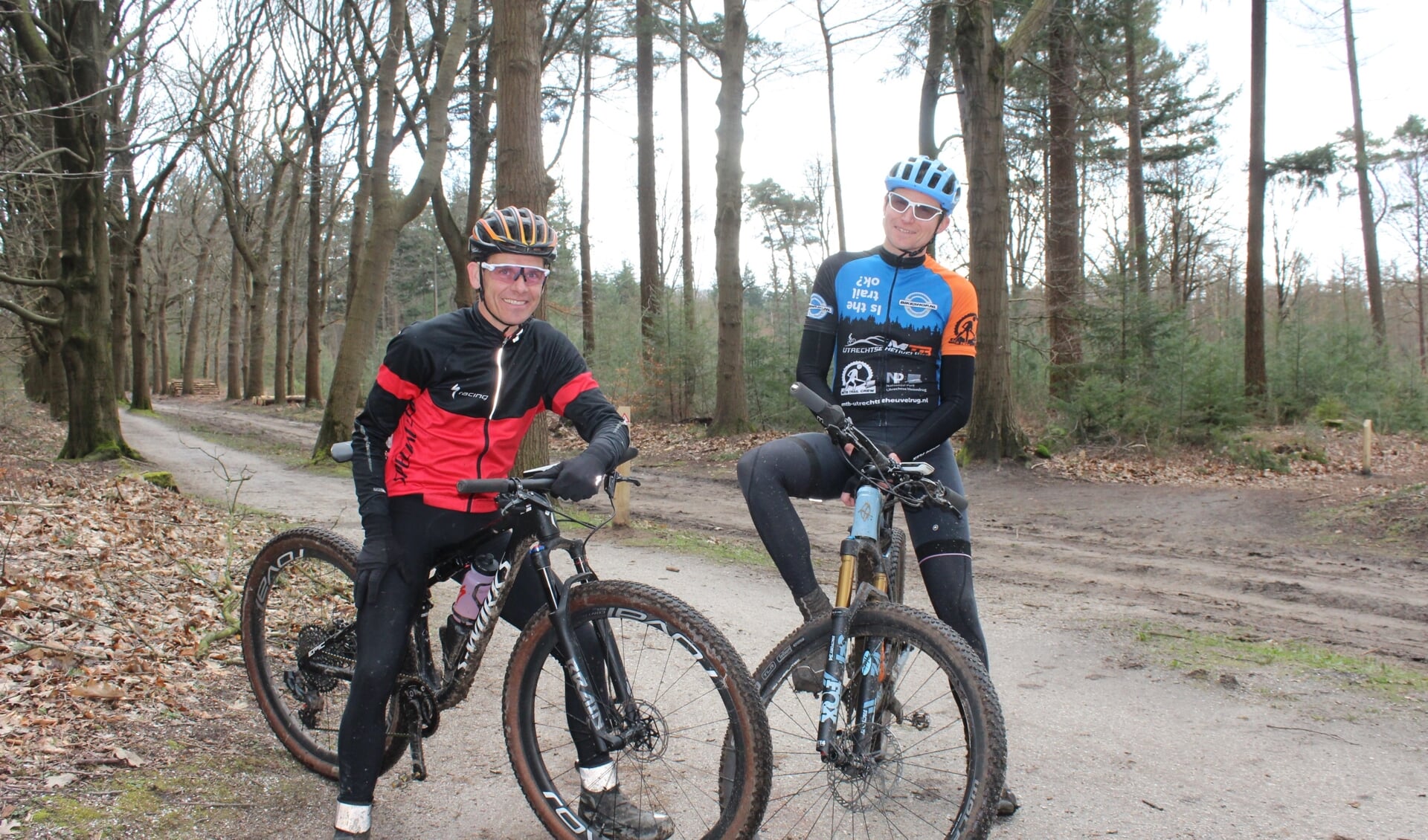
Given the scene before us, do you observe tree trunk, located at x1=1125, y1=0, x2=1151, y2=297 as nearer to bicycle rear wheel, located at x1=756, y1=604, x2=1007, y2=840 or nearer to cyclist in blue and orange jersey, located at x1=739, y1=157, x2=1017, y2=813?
cyclist in blue and orange jersey, located at x1=739, y1=157, x2=1017, y2=813

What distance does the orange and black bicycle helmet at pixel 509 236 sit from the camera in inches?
123

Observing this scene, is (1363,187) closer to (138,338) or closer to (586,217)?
(586,217)

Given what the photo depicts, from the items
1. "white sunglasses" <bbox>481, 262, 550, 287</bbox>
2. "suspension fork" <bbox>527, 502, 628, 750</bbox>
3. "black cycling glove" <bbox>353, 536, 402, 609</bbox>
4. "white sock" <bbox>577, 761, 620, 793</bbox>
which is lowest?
"white sock" <bbox>577, 761, 620, 793</bbox>

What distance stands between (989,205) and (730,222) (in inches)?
206

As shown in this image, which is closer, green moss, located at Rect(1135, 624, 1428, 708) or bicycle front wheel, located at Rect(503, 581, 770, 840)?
bicycle front wheel, located at Rect(503, 581, 770, 840)

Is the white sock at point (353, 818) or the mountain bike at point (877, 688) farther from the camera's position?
the white sock at point (353, 818)

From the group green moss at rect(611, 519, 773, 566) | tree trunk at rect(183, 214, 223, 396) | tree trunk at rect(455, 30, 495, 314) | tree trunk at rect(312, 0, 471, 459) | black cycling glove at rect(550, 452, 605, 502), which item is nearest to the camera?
black cycling glove at rect(550, 452, 605, 502)

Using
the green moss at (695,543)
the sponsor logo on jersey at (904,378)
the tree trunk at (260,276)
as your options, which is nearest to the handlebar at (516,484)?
the sponsor logo on jersey at (904,378)

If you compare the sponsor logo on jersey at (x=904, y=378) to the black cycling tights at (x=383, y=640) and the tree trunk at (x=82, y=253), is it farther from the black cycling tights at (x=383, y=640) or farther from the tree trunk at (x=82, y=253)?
the tree trunk at (x=82, y=253)

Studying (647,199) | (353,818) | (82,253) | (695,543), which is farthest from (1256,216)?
(82,253)

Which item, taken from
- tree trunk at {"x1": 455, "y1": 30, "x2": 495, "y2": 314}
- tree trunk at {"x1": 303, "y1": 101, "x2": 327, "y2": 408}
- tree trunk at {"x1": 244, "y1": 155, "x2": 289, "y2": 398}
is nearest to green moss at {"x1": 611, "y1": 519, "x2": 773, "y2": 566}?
tree trunk at {"x1": 455, "y1": 30, "x2": 495, "y2": 314}

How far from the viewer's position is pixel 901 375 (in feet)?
10.8

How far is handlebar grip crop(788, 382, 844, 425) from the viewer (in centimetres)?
292

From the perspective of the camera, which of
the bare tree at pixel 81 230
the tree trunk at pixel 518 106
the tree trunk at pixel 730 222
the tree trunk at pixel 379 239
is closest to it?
the tree trunk at pixel 518 106
